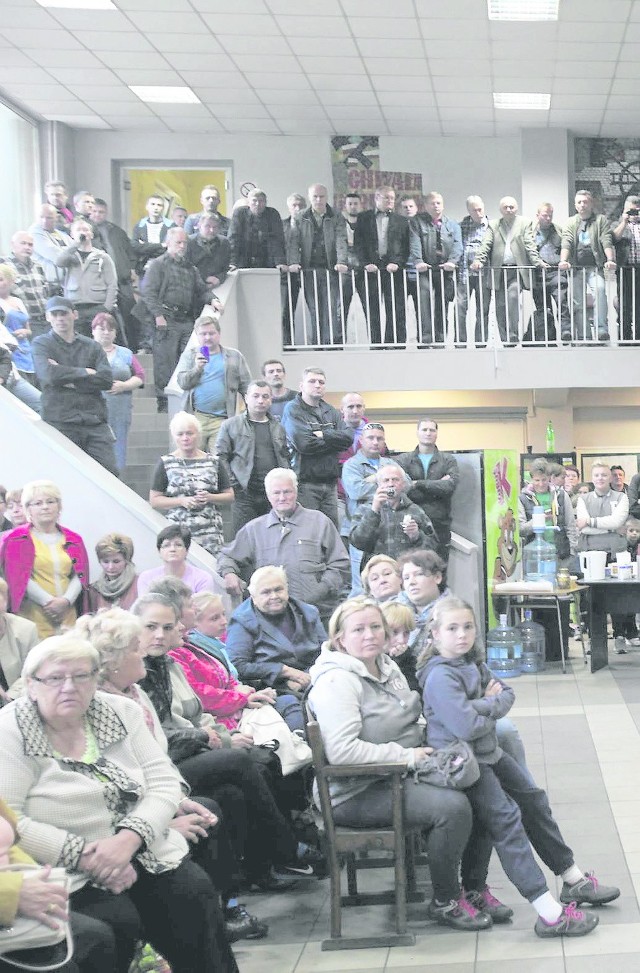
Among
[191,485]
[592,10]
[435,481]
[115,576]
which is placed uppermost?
[592,10]

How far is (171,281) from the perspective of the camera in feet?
33.3

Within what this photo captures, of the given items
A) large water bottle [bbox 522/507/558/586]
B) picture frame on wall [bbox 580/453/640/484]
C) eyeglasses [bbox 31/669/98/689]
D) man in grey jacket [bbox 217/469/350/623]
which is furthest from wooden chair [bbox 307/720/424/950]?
picture frame on wall [bbox 580/453/640/484]

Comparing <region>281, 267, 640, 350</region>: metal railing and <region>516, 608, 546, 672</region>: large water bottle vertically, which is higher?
<region>281, 267, 640, 350</region>: metal railing

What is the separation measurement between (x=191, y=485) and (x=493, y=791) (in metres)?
3.41

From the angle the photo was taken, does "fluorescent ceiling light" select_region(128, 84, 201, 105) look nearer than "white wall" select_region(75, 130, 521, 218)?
Yes

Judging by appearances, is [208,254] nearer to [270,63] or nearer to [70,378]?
[270,63]

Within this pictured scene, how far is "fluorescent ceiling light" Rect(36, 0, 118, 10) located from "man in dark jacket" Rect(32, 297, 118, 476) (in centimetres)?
516

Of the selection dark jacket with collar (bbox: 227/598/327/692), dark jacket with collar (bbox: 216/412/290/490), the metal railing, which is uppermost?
the metal railing

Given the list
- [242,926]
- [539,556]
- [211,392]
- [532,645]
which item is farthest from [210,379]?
[242,926]

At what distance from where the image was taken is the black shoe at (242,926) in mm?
4430

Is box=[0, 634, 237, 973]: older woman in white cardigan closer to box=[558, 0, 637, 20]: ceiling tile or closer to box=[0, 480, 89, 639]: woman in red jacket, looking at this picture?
box=[0, 480, 89, 639]: woman in red jacket

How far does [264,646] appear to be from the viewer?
5496 millimetres

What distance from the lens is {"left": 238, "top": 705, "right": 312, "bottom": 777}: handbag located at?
490cm

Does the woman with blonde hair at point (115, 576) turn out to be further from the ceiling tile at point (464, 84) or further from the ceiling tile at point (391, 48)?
the ceiling tile at point (464, 84)
